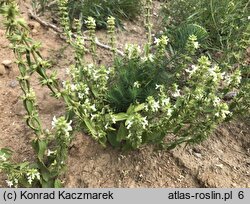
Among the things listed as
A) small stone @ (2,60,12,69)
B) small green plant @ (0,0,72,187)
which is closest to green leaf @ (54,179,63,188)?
small green plant @ (0,0,72,187)

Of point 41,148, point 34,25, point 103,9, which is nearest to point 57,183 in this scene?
point 41,148

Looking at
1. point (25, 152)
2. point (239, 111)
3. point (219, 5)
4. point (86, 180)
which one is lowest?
point (86, 180)

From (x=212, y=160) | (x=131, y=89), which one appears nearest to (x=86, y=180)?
(x=131, y=89)

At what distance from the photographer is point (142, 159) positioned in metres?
2.84

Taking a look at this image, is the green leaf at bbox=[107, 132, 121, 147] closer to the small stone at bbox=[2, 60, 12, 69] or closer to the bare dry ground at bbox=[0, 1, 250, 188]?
the bare dry ground at bbox=[0, 1, 250, 188]

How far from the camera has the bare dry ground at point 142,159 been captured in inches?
108

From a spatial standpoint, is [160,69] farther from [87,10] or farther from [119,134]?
[87,10]

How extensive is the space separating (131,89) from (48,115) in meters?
0.68

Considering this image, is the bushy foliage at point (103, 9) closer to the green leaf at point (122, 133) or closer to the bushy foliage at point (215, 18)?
the bushy foliage at point (215, 18)

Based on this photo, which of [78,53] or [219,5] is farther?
[219,5]

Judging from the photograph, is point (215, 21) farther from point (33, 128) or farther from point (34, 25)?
point (33, 128)

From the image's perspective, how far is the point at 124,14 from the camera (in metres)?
4.10

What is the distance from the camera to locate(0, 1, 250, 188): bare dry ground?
2750mm

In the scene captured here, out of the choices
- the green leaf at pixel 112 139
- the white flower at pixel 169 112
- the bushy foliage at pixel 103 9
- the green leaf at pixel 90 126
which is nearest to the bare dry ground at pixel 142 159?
the green leaf at pixel 112 139
